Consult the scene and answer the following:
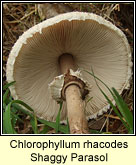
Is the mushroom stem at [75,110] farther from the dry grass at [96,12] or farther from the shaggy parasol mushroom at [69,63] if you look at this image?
the dry grass at [96,12]

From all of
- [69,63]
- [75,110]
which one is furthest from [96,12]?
[75,110]

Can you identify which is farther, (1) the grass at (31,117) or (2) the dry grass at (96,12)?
(2) the dry grass at (96,12)

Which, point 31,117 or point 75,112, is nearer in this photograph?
point 75,112

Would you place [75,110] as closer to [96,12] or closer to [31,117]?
[31,117]

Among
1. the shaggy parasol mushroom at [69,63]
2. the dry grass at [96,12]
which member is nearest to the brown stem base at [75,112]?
the shaggy parasol mushroom at [69,63]

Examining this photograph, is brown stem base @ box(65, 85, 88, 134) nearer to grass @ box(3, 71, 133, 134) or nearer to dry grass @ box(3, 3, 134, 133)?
grass @ box(3, 71, 133, 134)

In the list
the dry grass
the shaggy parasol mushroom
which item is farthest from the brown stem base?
the dry grass
